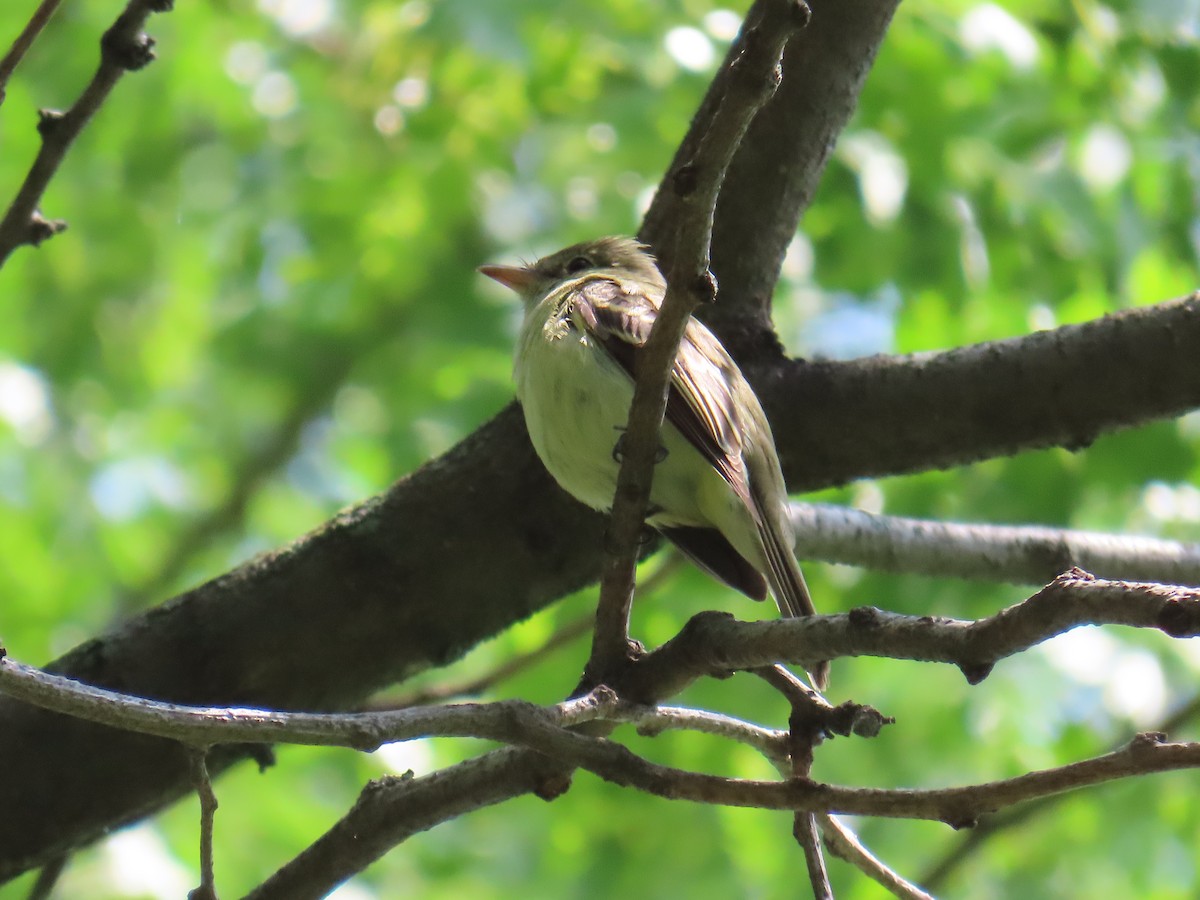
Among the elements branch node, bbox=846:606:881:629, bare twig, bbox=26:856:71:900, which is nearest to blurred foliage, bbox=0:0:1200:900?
bare twig, bbox=26:856:71:900

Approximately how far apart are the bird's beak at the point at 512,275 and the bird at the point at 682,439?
1.05m

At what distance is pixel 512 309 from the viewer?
6359mm

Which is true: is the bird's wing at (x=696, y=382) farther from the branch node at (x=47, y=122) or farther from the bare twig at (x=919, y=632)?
the branch node at (x=47, y=122)

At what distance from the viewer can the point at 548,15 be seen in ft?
18.8

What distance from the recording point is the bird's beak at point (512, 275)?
16.7 ft

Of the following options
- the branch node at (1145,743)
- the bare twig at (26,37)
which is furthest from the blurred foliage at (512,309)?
the branch node at (1145,743)

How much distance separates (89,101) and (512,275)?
234 centimetres

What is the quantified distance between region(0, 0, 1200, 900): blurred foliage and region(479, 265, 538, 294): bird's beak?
90cm

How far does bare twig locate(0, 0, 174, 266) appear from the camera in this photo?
9.55 ft

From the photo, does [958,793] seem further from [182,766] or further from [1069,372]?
[182,766]

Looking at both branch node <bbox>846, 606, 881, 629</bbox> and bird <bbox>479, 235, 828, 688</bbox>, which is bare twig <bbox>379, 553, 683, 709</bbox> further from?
branch node <bbox>846, 606, 881, 629</bbox>

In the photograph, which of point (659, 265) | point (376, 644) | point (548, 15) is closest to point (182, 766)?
point (376, 644)

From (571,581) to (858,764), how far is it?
126 inches

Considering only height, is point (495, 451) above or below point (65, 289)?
below
